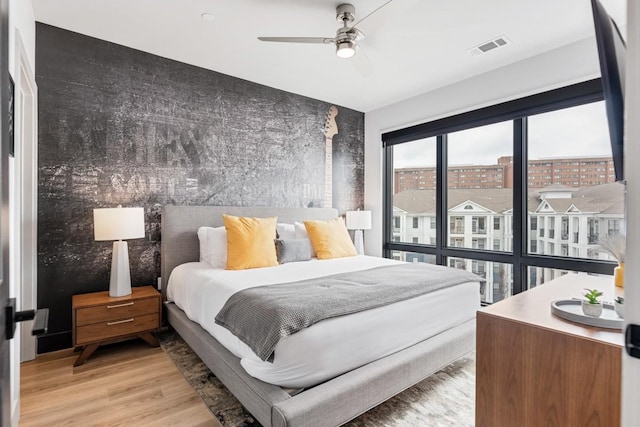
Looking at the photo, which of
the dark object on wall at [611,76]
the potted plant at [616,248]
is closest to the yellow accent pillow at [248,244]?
the potted plant at [616,248]

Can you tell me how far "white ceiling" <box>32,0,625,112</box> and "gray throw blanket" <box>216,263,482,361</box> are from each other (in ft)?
6.16

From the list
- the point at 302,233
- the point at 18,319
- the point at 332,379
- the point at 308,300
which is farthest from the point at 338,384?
the point at 302,233

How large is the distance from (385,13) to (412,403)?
8.51 ft

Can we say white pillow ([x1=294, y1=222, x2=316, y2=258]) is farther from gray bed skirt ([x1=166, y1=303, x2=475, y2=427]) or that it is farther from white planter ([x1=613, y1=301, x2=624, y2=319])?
white planter ([x1=613, y1=301, x2=624, y2=319])

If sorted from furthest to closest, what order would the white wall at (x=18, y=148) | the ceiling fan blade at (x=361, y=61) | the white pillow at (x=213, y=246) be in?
the white pillow at (x=213, y=246) → the ceiling fan blade at (x=361, y=61) → the white wall at (x=18, y=148)

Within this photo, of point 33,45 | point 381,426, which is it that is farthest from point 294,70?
point 381,426

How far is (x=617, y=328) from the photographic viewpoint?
3.46 feet

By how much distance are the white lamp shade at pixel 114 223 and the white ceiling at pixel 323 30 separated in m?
1.62

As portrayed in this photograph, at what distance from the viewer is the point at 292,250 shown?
3400 millimetres

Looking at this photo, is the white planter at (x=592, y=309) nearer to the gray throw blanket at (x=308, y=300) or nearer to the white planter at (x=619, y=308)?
the white planter at (x=619, y=308)

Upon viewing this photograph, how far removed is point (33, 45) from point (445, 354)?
400cm

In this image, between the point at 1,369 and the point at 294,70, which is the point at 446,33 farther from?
the point at 1,369

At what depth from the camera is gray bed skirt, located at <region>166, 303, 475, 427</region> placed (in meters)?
1.50

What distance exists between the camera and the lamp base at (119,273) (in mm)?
2746
